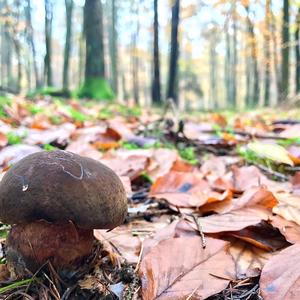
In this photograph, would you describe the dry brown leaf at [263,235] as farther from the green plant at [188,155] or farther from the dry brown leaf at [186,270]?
the green plant at [188,155]

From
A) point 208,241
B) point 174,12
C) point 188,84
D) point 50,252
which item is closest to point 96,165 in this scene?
point 50,252

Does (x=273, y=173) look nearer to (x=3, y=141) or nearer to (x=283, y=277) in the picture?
(x=283, y=277)

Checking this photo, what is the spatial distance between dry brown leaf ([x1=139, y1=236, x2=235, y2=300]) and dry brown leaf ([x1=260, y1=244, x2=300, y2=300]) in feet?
0.40

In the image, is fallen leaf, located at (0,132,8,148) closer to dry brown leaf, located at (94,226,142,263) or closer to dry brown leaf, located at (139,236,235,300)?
dry brown leaf, located at (94,226,142,263)

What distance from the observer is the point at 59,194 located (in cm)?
108

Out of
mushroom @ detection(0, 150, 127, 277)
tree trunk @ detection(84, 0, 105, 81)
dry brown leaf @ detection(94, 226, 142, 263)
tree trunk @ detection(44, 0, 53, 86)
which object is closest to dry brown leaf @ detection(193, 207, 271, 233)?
dry brown leaf @ detection(94, 226, 142, 263)

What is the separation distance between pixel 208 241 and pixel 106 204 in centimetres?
38

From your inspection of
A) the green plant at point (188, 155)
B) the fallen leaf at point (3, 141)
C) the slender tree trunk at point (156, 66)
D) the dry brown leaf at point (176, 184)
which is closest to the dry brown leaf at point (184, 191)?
the dry brown leaf at point (176, 184)

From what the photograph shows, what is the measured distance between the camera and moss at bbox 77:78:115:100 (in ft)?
32.3

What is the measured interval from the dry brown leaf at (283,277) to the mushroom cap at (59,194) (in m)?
0.48

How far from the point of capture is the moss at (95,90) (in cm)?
985

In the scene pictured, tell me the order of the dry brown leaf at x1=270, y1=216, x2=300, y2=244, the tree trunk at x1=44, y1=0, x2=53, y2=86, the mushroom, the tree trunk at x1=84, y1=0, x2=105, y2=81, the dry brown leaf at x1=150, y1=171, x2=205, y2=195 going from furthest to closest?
the tree trunk at x1=44, y1=0, x2=53, y2=86, the tree trunk at x1=84, y1=0, x2=105, y2=81, the dry brown leaf at x1=150, y1=171, x2=205, y2=195, the dry brown leaf at x1=270, y1=216, x2=300, y2=244, the mushroom

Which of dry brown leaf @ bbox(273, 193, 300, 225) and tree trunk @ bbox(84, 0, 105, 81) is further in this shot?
tree trunk @ bbox(84, 0, 105, 81)

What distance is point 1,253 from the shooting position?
1.34 metres
